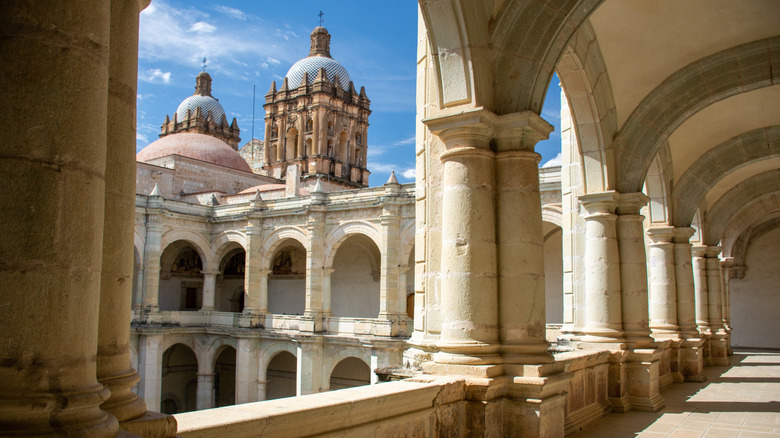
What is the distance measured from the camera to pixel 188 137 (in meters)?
33.9

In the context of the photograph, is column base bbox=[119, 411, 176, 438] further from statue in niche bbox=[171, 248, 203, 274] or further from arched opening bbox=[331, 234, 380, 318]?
statue in niche bbox=[171, 248, 203, 274]

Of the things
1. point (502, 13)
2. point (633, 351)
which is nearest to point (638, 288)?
point (633, 351)

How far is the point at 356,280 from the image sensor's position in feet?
88.2

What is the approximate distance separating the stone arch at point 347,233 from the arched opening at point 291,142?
1639 cm

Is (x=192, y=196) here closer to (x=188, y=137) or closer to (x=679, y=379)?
(x=188, y=137)

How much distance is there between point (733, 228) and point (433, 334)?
18969mm

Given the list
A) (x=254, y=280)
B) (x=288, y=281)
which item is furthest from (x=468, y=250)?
(x=288, y=281)

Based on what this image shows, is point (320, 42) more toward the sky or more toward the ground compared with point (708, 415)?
more toward the sky

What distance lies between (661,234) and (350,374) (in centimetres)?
1627

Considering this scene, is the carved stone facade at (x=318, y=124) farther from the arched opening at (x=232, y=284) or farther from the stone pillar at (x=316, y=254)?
the stone pillar at (x=316, y=254)

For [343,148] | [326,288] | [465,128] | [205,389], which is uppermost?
[343,148]

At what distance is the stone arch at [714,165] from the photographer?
10.8m

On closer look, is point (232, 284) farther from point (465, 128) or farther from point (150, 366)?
point (465, 128)

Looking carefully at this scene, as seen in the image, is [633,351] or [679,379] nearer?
[633,351]
